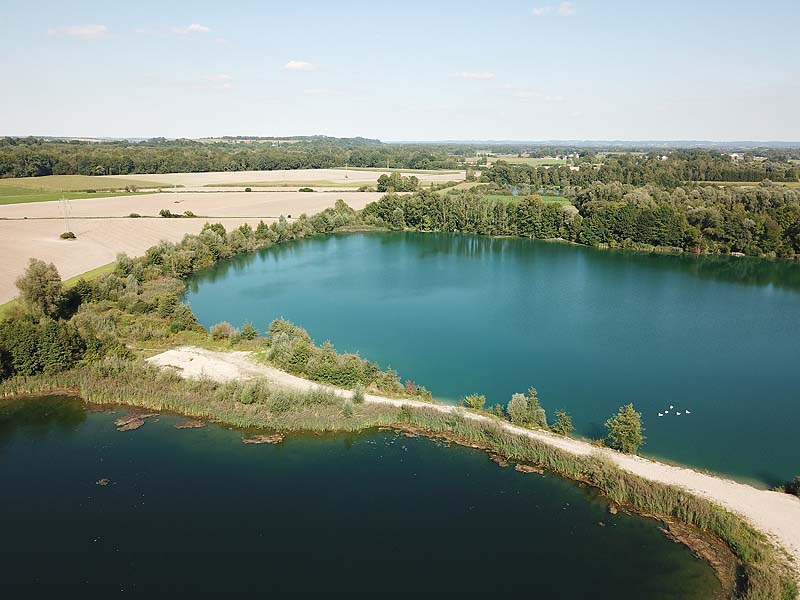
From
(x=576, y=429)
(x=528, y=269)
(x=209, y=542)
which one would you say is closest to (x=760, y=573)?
(x=576, y=429)

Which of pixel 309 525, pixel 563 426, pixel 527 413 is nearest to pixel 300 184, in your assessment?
pixel 527 413

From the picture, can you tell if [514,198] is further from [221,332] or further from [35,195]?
[35,195]

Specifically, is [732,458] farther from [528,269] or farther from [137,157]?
[137,157]

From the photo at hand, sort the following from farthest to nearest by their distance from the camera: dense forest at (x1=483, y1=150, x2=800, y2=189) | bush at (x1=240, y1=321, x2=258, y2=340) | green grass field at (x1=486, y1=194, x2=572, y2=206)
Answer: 1. dense forest at (x1=483, y1=150, x2=800, y2=189)
2. green grass field at (x1=486, y1=194, x2=572, y2=206)
3. bush at (x1=240, y1=321, x2=258, y2=340)

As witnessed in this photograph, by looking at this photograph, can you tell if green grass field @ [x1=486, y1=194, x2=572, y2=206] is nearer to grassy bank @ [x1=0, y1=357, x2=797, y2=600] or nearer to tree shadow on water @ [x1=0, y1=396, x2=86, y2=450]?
grassy bank @ [x1=0, y1=357, x2=797, y2=600]

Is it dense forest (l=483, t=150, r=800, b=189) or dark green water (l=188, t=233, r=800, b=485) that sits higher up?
dense forest (l=483, t=150, r=800, b=189)

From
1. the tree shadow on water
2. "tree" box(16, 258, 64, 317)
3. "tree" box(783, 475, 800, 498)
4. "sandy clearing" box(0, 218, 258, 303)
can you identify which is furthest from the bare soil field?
"tree" box(783, 475, 800, 498)

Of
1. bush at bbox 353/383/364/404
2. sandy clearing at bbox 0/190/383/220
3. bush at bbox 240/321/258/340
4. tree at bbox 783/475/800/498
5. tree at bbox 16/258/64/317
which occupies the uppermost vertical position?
sandy clearing at bbox 0/190/383/220
